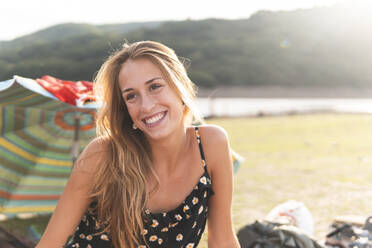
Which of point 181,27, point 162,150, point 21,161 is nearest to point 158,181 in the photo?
point 162,150

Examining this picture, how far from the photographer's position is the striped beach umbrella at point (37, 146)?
10.6 ft

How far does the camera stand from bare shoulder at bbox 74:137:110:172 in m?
2.11

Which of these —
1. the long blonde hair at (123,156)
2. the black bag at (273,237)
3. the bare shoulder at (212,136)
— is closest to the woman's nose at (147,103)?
the long blonde hair at (123,156)

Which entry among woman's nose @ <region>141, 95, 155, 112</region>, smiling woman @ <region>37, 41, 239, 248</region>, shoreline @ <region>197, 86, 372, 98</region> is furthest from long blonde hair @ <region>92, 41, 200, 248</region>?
shoreline @ <region>197, 86, 372, 98</region>

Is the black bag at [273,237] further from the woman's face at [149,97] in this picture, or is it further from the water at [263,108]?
the water at [263,108]

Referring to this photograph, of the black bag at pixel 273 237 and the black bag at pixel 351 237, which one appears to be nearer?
the black bag at pixel 273 237

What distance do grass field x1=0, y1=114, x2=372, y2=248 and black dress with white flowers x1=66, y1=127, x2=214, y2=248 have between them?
1.30m

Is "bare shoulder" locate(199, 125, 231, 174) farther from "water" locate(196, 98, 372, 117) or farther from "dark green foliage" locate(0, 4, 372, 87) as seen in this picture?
"dark green foliage" locate(0, 4, 372, 87)

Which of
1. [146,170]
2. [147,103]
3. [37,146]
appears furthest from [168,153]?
[37,146]

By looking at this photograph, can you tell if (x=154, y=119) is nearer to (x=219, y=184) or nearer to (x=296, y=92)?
(x=219, y=184)

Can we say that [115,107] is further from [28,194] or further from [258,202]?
[258,202]

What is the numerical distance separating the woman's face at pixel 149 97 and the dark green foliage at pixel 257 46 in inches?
2149

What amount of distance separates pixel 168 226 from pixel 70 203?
0.55 m

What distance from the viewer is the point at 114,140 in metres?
2.30
